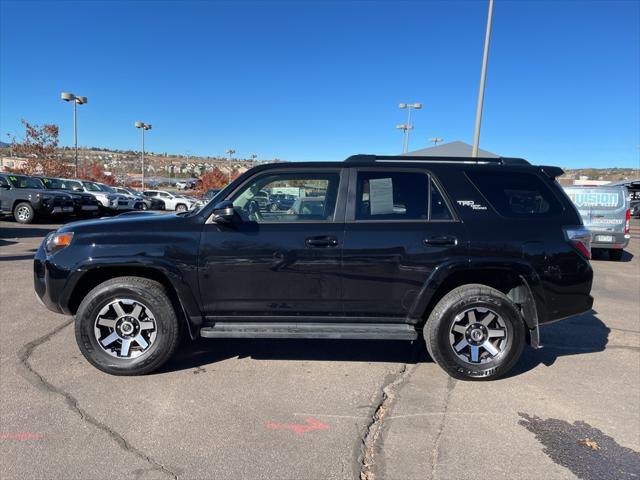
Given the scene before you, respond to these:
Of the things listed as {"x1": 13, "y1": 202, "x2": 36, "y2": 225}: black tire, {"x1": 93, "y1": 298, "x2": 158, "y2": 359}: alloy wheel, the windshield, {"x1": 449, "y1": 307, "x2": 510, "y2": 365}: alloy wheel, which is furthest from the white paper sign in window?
the windshield

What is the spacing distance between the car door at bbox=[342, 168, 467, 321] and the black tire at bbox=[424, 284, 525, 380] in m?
0.28

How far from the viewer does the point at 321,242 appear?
360cm

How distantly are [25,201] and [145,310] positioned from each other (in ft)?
44.7

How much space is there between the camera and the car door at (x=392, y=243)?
3.61 meters

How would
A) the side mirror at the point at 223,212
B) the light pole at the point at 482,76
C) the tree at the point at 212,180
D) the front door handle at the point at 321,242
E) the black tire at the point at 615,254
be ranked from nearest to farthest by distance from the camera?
the side mirror at the point at 223,212, the front door handle at the point at 321,242, the black tire at the point at 615,254, the light pole at the point at 482,76, the tree at the point at 212,180

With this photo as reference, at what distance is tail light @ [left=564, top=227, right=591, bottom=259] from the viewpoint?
3738 mm

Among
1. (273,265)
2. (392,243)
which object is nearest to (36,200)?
(273,265)

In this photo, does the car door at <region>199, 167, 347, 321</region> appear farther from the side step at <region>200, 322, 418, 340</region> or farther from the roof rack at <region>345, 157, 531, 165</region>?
the roof rack at <region>345, 157, 531, 165</region>

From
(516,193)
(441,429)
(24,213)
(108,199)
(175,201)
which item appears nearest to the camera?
(441,429)

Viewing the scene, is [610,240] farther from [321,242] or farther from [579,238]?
[321,242]

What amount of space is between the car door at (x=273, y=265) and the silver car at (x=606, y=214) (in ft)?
29.5

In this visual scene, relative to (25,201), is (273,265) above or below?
above

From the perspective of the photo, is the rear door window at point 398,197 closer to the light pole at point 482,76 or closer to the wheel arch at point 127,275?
the wheel arch at point 127,275

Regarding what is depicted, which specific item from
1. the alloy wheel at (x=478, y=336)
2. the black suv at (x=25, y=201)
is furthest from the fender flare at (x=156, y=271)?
the black suv at (x=25, y=201)
